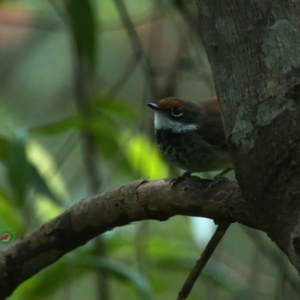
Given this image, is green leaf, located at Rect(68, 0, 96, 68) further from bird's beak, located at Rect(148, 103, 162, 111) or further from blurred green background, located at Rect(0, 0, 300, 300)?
bird's beak, located at Rect(148, 103, 162, 111)

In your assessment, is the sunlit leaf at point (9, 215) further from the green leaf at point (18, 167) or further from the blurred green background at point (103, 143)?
the green leaf at point (18, 167)

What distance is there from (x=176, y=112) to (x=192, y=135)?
162 mm

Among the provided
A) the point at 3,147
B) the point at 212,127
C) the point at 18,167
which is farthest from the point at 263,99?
the point at 3,147

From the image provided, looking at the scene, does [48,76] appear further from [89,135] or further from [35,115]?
[89,135]

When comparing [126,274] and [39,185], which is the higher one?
[39,185]

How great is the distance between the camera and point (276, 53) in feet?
4.11

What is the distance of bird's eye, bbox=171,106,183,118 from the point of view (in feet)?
7.26

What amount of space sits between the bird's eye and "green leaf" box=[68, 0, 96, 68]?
412 millimetres

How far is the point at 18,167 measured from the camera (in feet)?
6.97

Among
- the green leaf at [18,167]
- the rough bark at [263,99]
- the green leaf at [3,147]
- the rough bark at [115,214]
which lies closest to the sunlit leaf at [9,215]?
the green leaf at [3,147]

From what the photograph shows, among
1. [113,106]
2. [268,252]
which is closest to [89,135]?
[113,106]

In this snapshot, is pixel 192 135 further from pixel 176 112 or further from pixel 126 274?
pixel 126 274

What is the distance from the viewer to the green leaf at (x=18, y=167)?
212 cm

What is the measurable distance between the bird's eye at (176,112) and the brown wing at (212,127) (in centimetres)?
8
